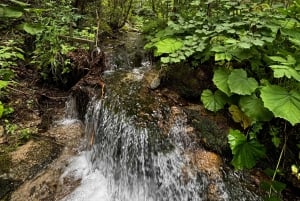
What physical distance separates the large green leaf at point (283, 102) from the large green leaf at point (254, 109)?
0.27 metres

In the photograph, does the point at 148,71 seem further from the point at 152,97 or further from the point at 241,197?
the point at 241,197

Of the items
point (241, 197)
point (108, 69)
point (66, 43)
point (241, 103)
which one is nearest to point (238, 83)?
point (241, 103)

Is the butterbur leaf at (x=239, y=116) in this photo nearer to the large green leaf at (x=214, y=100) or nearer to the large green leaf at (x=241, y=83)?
the large green leaf at (x=214, y=100)

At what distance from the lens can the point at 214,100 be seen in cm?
350

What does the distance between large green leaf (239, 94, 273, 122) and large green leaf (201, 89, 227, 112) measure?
348 mm

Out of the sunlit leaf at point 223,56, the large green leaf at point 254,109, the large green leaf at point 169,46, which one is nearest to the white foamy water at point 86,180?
the large green leaf at point 169,46

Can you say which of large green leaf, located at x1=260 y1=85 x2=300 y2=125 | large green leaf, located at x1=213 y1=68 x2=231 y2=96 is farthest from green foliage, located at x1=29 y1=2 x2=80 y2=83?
large green leaf, located at x1=260 y1=85 x2=300 y2=125

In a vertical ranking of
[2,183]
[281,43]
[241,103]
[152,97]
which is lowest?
[2,183]

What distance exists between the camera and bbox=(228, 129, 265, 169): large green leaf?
8.92 feet

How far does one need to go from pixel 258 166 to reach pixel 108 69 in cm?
345

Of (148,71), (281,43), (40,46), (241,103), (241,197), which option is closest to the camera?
(241,197)

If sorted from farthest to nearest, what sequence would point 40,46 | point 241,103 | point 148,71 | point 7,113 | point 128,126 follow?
point 148,71 → point 40,46 → point 7,113 → point 128,126 → point 241,103

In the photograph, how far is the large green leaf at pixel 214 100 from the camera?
135 inches

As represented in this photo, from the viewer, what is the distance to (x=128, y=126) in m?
3.60
